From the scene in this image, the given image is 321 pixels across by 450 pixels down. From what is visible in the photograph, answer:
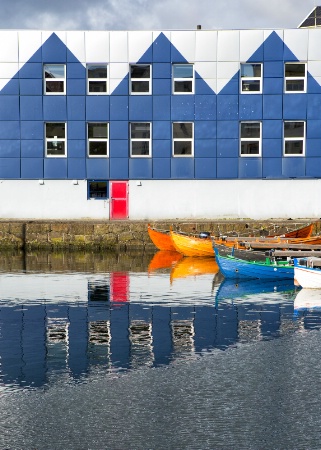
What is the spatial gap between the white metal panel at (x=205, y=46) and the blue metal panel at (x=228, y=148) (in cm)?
485

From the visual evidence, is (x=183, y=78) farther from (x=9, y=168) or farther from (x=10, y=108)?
(x=9, y=168)

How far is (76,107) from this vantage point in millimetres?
49156

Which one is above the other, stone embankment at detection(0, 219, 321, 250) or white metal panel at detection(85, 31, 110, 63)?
white metal panel at detection(85, 31, 110, 63)

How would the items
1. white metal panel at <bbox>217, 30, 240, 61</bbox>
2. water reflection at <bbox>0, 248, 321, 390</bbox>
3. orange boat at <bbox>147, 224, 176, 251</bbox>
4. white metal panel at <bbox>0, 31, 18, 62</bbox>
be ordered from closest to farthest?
water reflection at <bbox>0, 248, 321, 390</bbox>
orange boat at <bbox>147, 224, 176, 251</bbox>
white metal panel at <bbox>217, 30, 240, 61</bbox>
white metal panel at <bbox>0, 31, 18, 62</bbox>

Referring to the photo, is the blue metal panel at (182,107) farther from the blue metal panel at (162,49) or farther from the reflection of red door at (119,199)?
the reflection of red door at (119,199)

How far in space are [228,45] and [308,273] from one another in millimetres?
22695

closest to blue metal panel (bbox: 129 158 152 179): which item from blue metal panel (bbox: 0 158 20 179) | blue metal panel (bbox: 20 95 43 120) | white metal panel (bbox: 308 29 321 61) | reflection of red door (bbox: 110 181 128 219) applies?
reflection of red door (bbox: 110 181 128 219)

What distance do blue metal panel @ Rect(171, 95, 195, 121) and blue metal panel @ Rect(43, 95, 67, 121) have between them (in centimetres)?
Result: 642

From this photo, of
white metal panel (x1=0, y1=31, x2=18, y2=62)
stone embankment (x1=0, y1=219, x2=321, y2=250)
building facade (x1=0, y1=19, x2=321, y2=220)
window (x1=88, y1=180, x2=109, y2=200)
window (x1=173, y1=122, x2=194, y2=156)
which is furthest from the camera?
window (x1=88, y1=180, x2=109, y2=200)

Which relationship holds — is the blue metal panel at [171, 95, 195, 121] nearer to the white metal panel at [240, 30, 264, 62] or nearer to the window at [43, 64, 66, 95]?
the white metal panel at [240, 30, 264, 62]

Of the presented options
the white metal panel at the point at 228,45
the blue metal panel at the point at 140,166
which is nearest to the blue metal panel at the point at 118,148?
the blue metal panel at the point at 140,166

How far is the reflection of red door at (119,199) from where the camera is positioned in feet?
162

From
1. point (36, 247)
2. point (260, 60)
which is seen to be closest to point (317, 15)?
point (260, 60)

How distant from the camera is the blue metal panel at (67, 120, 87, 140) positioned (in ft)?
161
